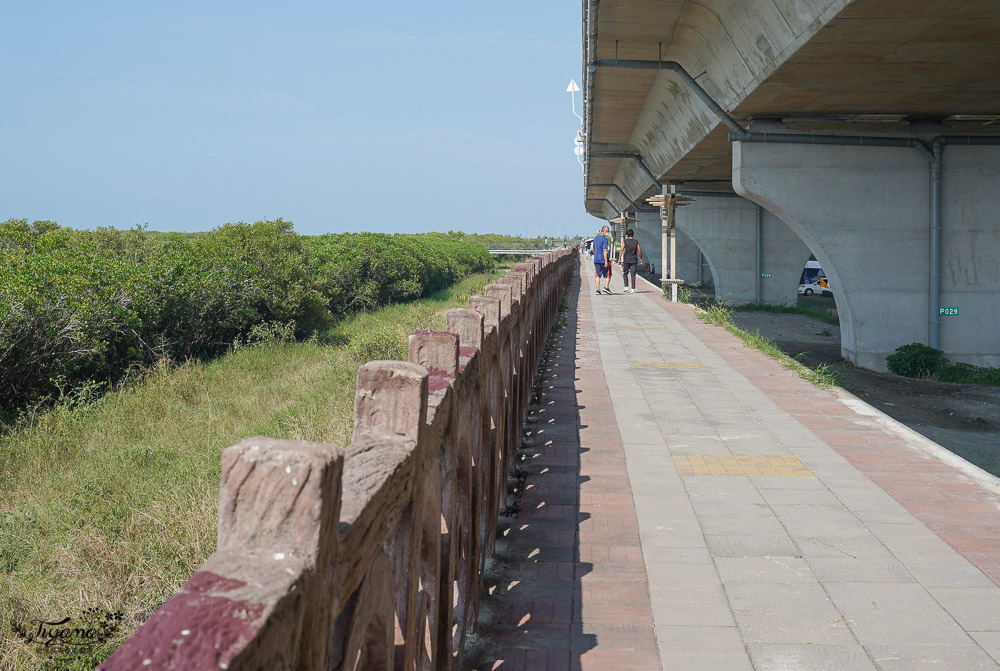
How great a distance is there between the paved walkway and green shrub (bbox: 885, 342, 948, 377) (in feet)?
15.5

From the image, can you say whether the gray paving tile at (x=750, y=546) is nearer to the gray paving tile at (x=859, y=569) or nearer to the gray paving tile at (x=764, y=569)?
the gray paving tile at (x=764, y=569)

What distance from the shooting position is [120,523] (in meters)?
5.13

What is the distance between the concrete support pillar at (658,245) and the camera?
36500 mm

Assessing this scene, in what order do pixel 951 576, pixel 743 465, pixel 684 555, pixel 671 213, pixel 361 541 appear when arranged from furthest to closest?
1. pixel 671 213
2. pixel 743 465
3. pixel 684 555
4. pixel 951 576
5. pixel 361 541

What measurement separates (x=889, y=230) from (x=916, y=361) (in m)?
1.99

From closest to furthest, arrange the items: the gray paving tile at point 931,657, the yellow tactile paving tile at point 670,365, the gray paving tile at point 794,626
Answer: the gray paving tile at point 931,657, the gray paving tile at point 794,626, the yellow tactile paving tile at point 670,365

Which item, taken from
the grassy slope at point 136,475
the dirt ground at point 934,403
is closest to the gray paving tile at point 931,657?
the grassy slope at point 136,475

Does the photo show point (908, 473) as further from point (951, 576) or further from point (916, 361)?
point (916, 361)

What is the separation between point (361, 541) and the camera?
5.64 ft

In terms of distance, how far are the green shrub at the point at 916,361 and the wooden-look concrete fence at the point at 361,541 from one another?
1042 cm

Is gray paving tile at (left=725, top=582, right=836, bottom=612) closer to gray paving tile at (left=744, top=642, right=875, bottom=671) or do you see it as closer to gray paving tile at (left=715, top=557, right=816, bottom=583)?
gray paving tile at (left=715, top=557, right=816, bottom=583)

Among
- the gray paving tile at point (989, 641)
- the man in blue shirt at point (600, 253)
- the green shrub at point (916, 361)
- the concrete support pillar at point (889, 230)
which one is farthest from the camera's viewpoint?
the man in blue shirt at point (600, 253)

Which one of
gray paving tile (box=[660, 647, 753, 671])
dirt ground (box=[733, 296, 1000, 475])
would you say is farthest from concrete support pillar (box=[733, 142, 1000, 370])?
gray paving tile (box=[660, 647, 753, 671])

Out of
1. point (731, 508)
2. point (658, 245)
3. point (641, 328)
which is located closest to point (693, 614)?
point (731, 508)
